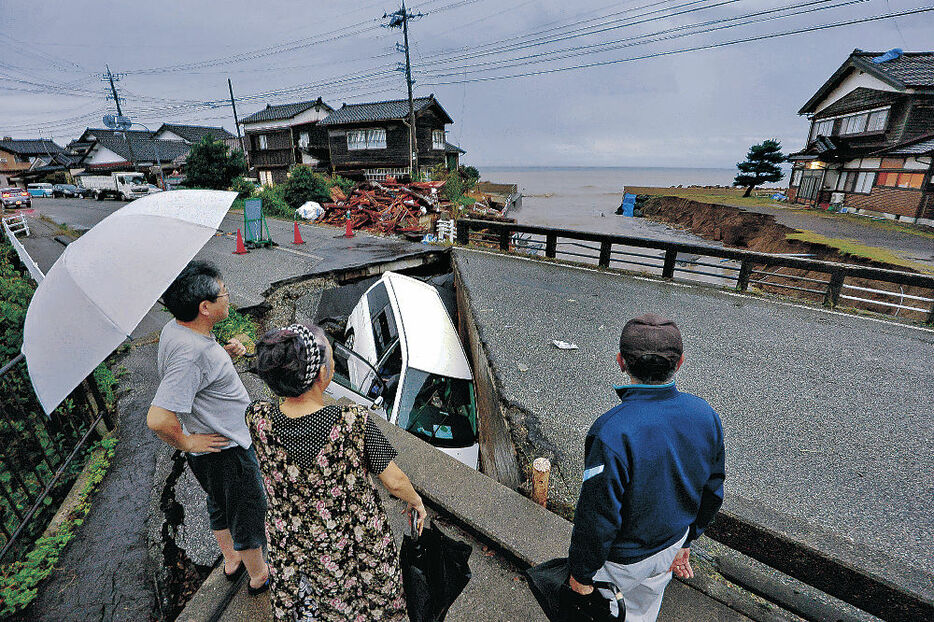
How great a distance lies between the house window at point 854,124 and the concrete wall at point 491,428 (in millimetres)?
31684

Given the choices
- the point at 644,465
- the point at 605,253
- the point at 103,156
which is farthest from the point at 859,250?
the point at 103,156

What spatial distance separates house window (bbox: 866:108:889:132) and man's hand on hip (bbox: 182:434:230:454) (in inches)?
1306

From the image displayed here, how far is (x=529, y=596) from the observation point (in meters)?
2.49

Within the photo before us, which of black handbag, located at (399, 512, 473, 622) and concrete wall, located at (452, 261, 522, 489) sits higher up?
black handbag, located at (399, 512, 473, 622)

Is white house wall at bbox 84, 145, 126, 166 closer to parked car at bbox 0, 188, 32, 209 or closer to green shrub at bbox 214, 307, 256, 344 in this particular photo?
parked car at bbox 0, 188, 32, 209

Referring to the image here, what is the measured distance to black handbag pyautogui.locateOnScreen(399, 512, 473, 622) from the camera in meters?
1.85

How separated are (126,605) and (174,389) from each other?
1.70 meters

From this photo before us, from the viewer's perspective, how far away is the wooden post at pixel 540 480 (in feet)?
9.60

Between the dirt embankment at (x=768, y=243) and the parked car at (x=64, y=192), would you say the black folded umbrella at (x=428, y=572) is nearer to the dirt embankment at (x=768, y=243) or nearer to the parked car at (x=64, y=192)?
the dirt embankment at (x=768, y=243)

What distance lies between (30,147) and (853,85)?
10605 centimetres

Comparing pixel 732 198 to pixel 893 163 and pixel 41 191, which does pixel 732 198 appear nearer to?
pixel 893 163

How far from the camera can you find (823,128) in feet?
95.2

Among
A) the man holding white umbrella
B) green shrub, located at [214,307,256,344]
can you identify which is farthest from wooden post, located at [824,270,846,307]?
green shrub, located at [214,307,256,344]

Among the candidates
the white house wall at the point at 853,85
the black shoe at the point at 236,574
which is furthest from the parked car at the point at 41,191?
the white house wall at the point at 853,85
